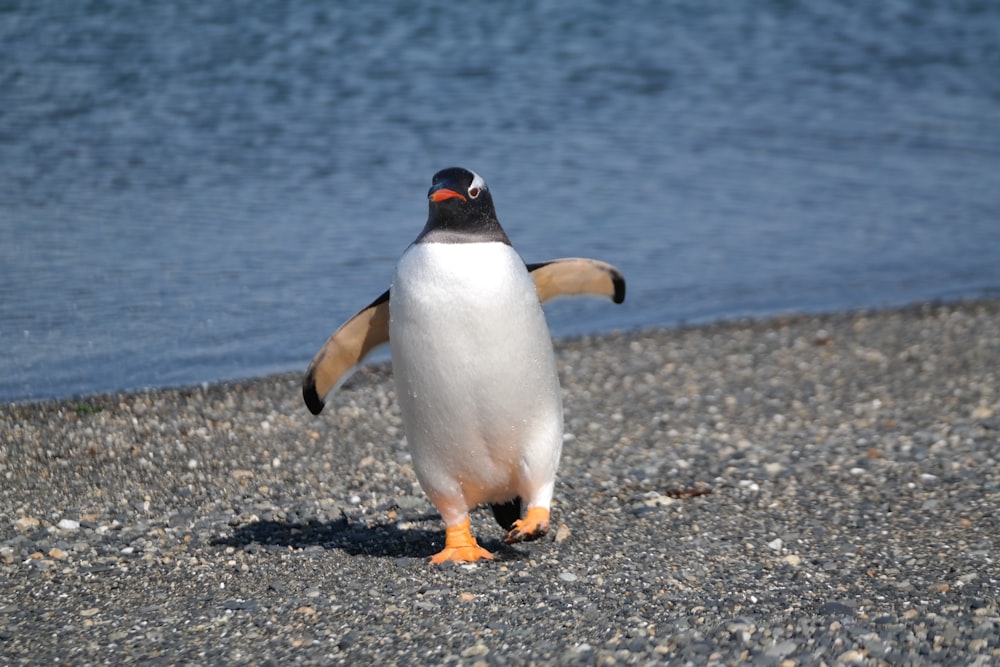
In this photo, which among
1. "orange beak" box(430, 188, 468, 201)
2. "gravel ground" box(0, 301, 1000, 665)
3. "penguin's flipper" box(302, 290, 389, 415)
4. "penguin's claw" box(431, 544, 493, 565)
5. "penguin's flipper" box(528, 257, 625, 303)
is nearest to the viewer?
"gravel ground" box(0, 301, 1000, 665)

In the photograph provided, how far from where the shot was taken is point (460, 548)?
475 cm

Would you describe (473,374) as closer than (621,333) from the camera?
Yes

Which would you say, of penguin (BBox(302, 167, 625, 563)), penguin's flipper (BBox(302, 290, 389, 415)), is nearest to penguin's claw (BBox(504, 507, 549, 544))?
penguin (BBox(302, 167, 625, 563))

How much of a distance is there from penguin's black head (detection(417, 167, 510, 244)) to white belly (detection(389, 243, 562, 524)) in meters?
0.04

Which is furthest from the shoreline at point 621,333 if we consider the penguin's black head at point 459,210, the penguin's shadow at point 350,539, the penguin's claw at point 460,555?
the penguin's black head at point 459,210

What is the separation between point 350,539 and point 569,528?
2.64ft

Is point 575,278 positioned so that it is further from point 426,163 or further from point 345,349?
point 426,163

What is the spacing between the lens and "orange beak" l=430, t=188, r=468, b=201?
4.43m

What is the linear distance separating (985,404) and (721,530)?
8.20ft

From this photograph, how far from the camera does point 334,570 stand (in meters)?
4.59

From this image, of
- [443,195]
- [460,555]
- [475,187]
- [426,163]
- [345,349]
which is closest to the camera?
[443,195]

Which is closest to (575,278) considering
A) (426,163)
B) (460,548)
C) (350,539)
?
(460,548)

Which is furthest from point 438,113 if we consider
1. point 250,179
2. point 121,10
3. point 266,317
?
point 266,317

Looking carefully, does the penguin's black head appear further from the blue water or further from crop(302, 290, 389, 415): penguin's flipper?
the blue water
